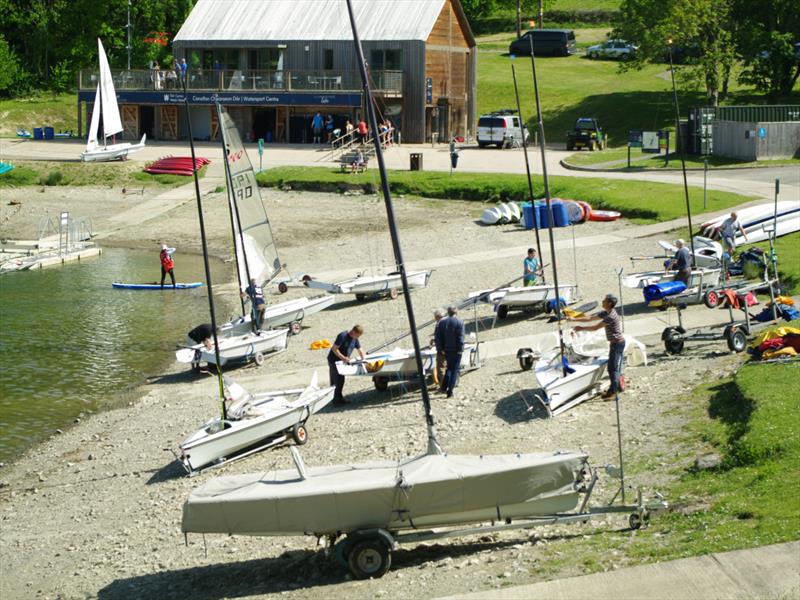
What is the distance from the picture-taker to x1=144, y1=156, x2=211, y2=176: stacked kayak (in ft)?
204

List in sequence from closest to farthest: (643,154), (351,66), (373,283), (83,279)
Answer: (373,283) < (83,279) < (643,154) < (351,66)

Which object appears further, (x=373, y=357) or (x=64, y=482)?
(x=373, y=357)

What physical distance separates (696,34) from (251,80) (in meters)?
26.7

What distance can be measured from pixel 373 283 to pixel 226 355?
7.18 metres

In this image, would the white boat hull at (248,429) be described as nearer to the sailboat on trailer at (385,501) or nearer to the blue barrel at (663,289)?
the sailboat on trailer at (385,501)

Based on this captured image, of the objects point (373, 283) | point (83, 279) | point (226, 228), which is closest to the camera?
point (373, 283)

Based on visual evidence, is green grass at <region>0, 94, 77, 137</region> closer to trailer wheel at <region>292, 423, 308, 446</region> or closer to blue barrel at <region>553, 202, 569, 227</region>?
blue barrel at <region>553, 202, 569, 227</region>

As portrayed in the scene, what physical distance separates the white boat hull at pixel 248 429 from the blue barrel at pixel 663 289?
10082 mm

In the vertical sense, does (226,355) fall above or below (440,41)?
below

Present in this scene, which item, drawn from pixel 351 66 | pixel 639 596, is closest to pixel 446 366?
pixel 639 596

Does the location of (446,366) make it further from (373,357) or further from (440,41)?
(440,41)

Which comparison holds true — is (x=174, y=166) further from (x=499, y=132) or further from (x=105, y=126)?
(x=499, y=132)

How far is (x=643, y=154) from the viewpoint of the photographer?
6162 centimetres

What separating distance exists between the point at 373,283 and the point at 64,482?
14694mm
